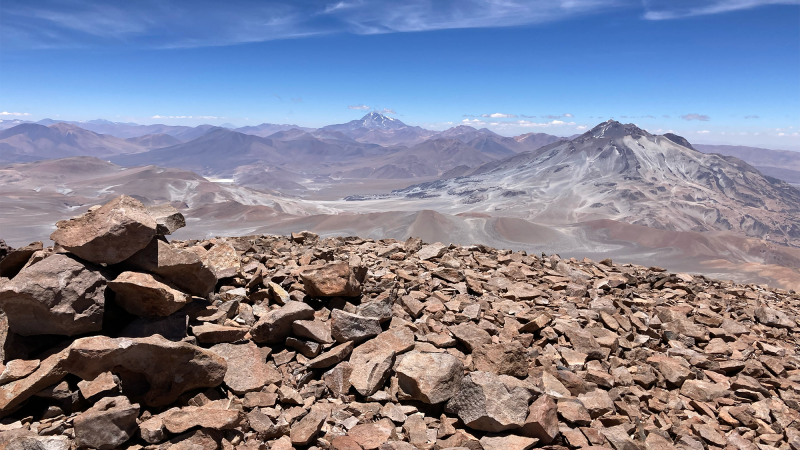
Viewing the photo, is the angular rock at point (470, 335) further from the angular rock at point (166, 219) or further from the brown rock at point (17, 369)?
the brown rock at point (17, 369)

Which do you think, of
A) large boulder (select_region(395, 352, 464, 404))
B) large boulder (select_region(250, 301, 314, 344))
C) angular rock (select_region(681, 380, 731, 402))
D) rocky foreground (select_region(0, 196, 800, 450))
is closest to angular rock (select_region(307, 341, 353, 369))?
rocky foreground (select_region(0, 196, 800, 450))

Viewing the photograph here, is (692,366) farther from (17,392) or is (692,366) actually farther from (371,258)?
(17,392)

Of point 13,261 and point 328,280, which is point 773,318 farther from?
point 13,261

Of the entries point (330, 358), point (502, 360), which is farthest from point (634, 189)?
point (330, 358)

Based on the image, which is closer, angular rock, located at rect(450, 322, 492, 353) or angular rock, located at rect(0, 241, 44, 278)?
angular rock, located at rect(0, 241, 44, 278)

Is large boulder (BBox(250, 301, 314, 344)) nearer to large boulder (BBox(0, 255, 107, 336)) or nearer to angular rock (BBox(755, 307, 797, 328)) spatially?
large boulder (BBox(0, 255, 107, 336))

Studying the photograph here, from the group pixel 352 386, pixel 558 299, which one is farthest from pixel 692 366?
pixel 352 386
